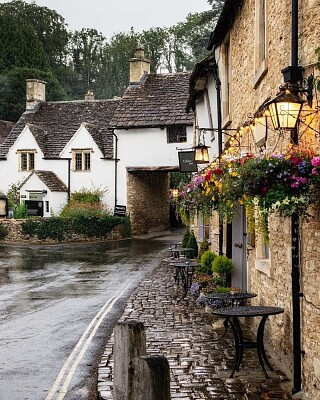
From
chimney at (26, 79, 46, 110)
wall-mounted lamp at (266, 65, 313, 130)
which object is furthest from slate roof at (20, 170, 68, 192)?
wall-mounted lamp at (266, 65, 313, 130)

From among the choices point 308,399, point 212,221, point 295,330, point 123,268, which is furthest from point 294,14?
point 123,268

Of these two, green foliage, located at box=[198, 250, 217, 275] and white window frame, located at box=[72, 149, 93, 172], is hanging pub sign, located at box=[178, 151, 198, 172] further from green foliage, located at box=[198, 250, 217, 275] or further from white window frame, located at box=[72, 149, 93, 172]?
white window frame, located at box=[72, 149, 93, 172]

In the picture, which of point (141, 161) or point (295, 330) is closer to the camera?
point (295, 330)

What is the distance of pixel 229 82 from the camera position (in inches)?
604

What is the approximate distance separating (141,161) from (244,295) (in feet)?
99.1

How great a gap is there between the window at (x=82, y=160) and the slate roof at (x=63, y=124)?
46.0 inches

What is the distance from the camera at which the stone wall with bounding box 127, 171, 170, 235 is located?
41.1m

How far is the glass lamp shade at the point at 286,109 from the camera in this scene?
6.93 m

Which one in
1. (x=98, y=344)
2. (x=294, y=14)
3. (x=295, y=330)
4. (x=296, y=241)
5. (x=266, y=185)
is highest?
(x=294, y=14)

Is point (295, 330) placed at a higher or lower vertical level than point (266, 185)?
lower

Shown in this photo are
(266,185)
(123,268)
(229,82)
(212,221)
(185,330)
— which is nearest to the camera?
(266,185)

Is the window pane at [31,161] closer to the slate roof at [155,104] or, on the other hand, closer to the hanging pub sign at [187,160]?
the slate roof at [155,104]

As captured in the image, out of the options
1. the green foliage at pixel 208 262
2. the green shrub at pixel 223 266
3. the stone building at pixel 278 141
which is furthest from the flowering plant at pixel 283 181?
the green foliage at pixel 208 262

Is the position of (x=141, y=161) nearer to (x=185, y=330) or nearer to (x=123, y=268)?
(x=123, y=268)
